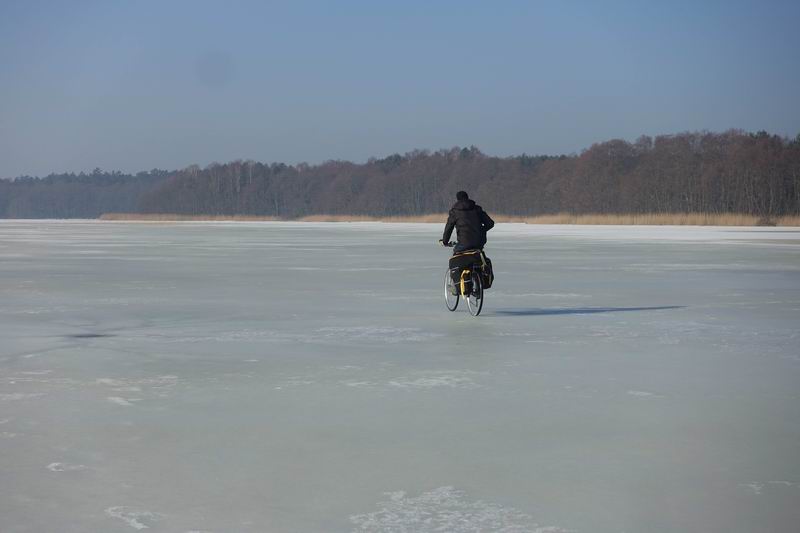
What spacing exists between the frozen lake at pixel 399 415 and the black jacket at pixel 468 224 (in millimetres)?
1049

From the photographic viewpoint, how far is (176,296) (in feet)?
60.4

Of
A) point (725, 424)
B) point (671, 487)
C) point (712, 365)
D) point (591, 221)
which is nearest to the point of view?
point (671, 487)

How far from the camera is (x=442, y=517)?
5105mm

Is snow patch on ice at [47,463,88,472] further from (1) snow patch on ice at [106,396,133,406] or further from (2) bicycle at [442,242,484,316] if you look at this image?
(2) bicycle at [442,242,484,316]

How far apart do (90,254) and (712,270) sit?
20086 mm

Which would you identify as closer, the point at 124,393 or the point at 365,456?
the point at 365,456

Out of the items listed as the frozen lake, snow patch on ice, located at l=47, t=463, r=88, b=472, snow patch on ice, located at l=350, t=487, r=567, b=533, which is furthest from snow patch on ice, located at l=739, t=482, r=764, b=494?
snow patch on ice, located at l=47, t=463, r=88, b=472

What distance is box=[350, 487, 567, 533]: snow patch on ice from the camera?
16.2ft

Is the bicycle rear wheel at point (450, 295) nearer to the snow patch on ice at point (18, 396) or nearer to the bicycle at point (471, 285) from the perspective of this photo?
the bicycle at point (471, 285)

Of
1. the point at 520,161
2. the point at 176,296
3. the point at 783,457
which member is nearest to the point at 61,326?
the point at 176,296

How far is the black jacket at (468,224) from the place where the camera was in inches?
591

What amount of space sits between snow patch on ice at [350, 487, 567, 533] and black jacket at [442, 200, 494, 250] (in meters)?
9.64

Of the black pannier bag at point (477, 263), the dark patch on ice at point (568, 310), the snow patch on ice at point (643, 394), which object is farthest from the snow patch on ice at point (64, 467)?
the dark patch on ice at point (568, 310)

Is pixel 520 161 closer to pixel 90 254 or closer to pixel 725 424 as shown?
pixel 90 254
